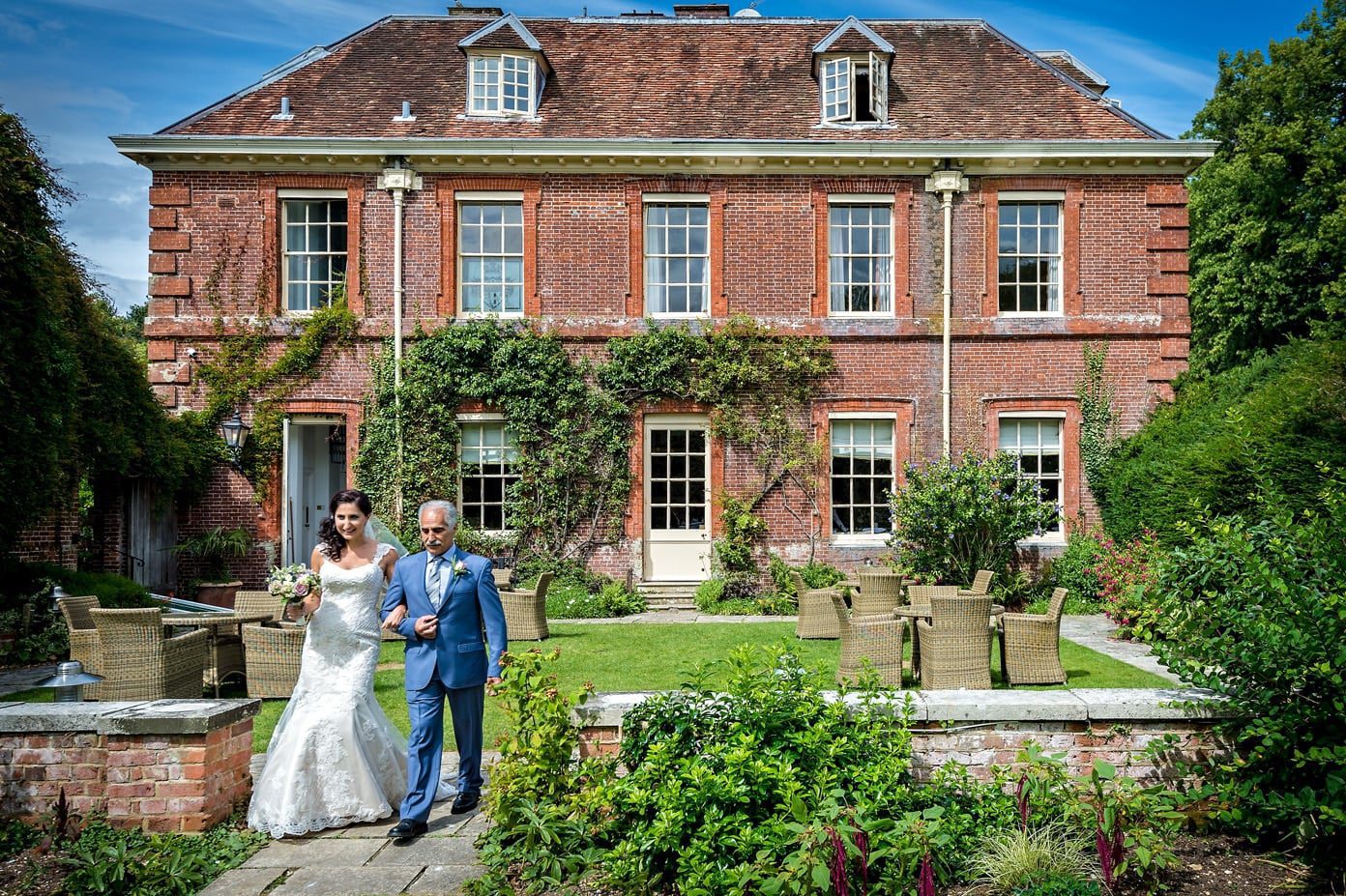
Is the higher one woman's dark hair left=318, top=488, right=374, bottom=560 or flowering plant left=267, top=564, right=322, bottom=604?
woman's dark hair left=318, top=488, right=374, bottom=560

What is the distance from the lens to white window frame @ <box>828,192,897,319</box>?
15258 millimetres

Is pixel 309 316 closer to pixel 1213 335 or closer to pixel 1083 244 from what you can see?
pixel 1083 244

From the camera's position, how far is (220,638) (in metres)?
8.51

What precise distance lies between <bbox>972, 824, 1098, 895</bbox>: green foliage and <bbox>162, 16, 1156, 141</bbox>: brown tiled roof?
12.8m

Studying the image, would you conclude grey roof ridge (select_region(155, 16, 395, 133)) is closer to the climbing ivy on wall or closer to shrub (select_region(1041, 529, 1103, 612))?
the climbing ivy on wall

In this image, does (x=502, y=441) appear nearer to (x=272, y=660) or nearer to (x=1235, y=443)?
(x=272, y=660)

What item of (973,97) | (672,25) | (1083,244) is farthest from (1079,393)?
(672,25)

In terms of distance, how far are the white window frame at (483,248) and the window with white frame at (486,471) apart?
1.87m

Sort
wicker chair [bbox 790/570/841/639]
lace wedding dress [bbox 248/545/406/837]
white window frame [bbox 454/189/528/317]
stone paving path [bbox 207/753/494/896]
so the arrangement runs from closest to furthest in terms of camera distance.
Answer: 1. stone paving path [bbox 207/753/494/896]
2. lace wedding dress [bbox 248/545/406/837]
3. wicker chair [bbox 790/570/841/639]
4. white window frame [bbox 454/189/528/317]

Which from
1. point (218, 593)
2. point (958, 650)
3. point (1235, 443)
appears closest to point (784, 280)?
point (1235, 443)

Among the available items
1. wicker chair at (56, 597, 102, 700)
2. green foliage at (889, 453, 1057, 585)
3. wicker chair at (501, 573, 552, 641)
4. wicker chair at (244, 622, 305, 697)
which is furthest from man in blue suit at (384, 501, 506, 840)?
green foliage at (889, 453, 1057, 585)

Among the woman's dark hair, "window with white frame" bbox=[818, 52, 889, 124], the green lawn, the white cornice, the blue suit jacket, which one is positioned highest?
"window with white frame" bbox=[818, 52, 889, 124]

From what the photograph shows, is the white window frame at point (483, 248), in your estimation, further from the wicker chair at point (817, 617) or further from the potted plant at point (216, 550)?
the wicker chair at point (817, 617)

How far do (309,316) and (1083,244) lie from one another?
1287cm
